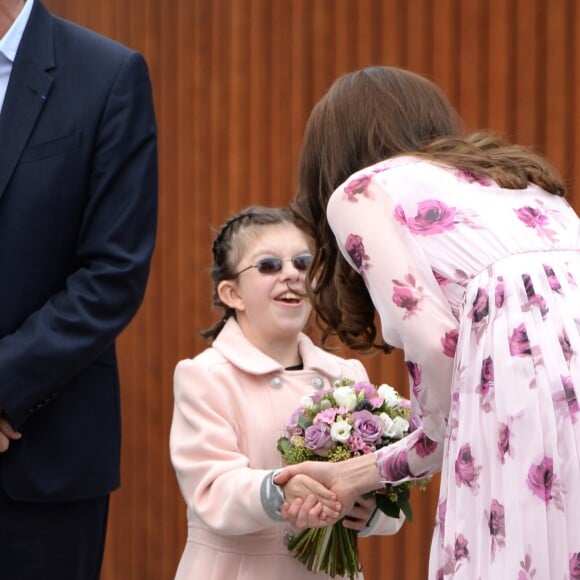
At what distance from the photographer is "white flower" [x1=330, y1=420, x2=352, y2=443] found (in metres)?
3.75

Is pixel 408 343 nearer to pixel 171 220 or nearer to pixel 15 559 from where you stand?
pixel 15 559

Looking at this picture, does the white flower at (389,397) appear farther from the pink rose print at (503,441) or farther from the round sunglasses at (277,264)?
the pink rose print at (503,441)

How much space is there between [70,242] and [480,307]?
0.97 m

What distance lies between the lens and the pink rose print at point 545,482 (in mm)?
2693

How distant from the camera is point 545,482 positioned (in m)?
2.70

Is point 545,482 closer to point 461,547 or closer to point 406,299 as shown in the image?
point 461,547

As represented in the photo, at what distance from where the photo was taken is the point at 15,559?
313 cm

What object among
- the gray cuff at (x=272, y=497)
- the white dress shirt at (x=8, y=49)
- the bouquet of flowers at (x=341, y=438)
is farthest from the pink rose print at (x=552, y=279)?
the white dress shirt at (x=8, y=49)

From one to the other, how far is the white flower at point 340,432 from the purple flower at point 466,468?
1.00 metres

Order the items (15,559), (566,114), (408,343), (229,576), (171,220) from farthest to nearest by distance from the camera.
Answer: (171,220) → (566,114) → (229,576) → (15,559) → (408,343)

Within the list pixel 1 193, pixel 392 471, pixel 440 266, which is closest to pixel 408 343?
pixel 440 266

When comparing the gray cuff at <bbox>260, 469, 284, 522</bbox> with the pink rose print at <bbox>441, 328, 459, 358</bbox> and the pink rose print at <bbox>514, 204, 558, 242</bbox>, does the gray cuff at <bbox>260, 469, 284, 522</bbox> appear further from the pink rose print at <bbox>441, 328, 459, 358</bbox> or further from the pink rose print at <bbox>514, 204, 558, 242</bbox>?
the pink rose print at <bbox>514, 204, 558, 242</bbox>

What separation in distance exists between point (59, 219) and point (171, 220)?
11.7 feet

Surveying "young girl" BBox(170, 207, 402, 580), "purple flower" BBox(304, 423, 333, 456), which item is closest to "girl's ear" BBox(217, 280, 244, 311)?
"young girl" BBox(170, 207, 402, 580)
